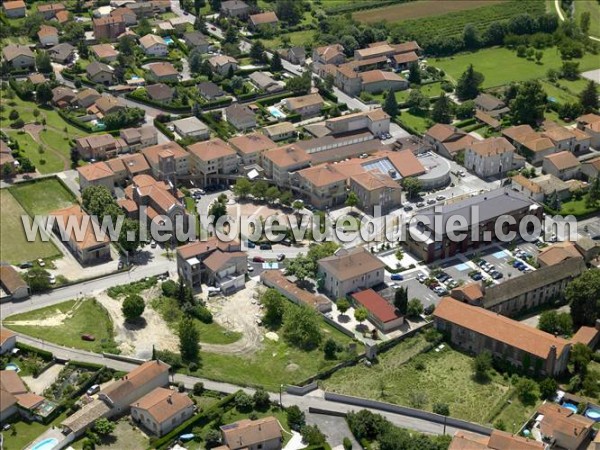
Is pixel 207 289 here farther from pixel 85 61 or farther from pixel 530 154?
pixel 85 61

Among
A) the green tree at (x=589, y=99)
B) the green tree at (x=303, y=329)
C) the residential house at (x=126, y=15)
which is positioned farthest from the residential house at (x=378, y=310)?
the residential house at (x=126, y=15)

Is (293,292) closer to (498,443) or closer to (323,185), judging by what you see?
(323,185)

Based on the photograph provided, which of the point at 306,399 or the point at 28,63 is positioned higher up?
the point at 28,63

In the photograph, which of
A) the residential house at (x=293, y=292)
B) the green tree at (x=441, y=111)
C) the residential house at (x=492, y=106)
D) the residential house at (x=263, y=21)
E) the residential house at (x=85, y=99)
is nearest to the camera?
the residential house at (x=293, y=292)

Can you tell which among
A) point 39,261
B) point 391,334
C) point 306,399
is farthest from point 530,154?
point 39,261

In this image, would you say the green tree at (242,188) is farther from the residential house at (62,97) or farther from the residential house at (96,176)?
the residential house at (62,97)

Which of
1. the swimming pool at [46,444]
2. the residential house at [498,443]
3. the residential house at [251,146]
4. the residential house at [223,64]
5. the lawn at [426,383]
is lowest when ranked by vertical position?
the lawn at [426,383]

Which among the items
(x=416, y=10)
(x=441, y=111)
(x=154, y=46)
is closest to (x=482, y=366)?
(x=441, y=111)
